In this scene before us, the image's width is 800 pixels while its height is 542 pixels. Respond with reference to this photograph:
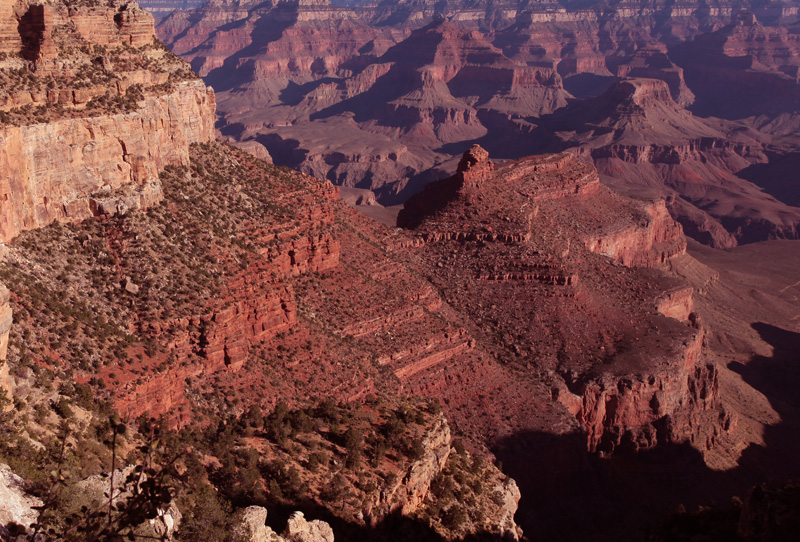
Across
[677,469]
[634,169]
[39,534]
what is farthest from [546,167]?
[634,169]

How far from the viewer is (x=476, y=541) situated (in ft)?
127

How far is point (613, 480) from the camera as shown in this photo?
6022cm

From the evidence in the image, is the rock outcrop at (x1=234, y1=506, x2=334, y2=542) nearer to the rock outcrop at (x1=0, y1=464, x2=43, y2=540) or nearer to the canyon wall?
the rock outcrop at (x1=0, y1=464, x2=43, y2=540)

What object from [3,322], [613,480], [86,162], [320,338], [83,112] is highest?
[83,112]

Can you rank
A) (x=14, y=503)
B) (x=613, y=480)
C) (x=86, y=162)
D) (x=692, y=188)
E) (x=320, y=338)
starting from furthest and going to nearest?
(x=692, y=188)
(x=613, y=480)
(x=320, y=338)
(x=86, y=162)
(x=14, y=503)

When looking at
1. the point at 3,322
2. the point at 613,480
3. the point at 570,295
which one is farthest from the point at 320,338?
the point at 570,295

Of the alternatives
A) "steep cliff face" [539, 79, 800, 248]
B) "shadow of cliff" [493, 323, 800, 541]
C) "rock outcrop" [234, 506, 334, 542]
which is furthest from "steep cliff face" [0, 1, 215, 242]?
"steep cliff face" [539, 79, 800, 248]

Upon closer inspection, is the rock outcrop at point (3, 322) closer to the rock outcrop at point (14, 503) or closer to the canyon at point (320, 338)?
the canyon at point (320, 338)

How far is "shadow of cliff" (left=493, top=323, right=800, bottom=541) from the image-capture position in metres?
54.4

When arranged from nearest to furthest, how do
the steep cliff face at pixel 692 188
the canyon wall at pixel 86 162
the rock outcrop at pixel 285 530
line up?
the rock outcrop at pixel 285 530
the canyon wall at pixel 86 162
the steep cliff face at pixel 692 188

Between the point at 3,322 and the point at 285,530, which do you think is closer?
the point at 3,322

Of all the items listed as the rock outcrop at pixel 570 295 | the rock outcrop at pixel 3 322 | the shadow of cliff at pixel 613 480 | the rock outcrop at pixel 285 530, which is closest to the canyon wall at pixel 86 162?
the rock outcrop at pixel 3 322

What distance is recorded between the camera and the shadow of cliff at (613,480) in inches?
2143

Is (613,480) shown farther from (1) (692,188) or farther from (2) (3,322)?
(1) (692,188)
